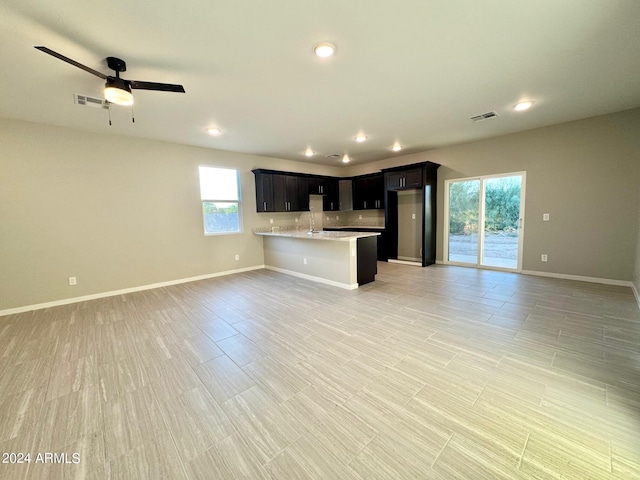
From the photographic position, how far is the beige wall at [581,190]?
3969 mm

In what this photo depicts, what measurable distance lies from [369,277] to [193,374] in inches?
133

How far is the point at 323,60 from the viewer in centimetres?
241

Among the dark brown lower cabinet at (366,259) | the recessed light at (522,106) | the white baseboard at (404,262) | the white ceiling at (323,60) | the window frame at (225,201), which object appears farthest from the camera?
the white baseboard at (404,262)

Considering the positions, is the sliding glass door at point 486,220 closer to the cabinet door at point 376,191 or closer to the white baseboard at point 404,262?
the white baseboard at point 404,262

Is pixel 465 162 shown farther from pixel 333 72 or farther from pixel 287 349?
pixel 287 349

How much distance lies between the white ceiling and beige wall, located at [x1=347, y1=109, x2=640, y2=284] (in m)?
0.46

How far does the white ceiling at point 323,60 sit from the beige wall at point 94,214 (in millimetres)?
431

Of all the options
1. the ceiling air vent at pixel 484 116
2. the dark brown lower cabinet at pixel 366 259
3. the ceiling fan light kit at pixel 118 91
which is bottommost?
the dark brown lower cabinet at pixel 366 259

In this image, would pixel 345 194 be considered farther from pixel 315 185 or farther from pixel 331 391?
pixel 331 391

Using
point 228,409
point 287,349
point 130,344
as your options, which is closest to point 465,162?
point 287,349

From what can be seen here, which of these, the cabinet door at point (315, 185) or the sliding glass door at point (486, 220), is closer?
the sliding glass door at point (486, 220)

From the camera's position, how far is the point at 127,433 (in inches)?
61.6

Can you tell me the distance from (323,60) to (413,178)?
428 centimetres

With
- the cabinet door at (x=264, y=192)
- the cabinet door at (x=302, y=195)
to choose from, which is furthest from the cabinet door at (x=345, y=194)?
the cabinet door at (x=264, y=192)
